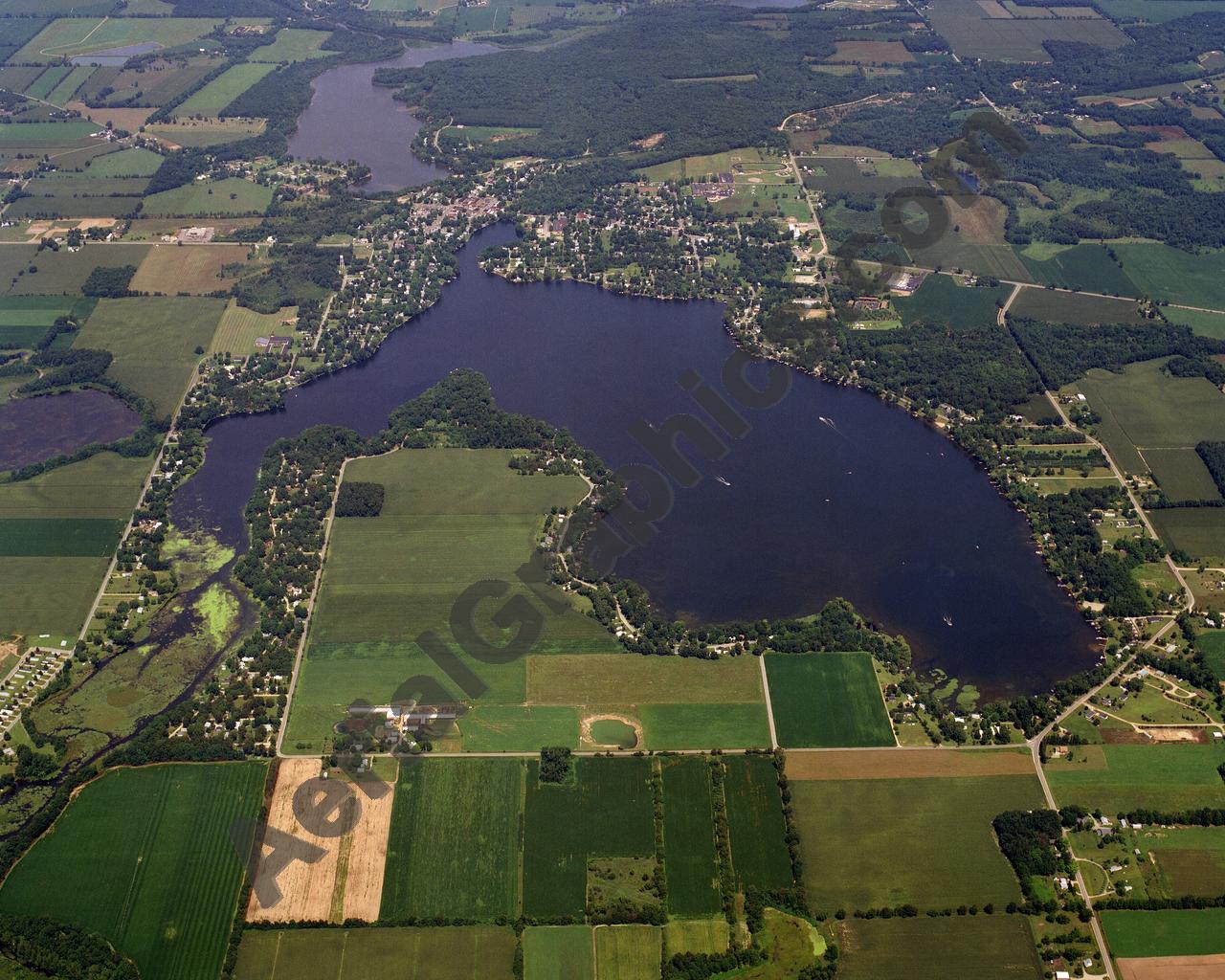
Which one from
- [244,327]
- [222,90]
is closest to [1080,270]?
[244,327]

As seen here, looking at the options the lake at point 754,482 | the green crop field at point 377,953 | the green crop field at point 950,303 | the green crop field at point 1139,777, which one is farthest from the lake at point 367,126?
the green crop field at point 1139,777

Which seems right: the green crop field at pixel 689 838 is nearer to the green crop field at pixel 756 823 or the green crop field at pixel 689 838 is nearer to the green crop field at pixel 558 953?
the green crop field at pixel 756 823

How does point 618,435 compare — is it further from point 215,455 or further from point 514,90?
point 514,90

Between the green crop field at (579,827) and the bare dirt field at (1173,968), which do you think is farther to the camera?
the green crop field at (579,827)

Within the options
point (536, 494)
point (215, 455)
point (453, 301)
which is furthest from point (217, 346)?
point (536, 494)

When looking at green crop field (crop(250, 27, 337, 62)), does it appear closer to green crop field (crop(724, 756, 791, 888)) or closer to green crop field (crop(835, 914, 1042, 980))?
green crop field (crop(724, 756, 791, 888))
